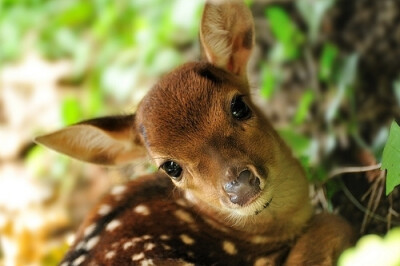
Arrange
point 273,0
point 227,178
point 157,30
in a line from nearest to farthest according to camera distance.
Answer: point 227,178, point 273,0, point 157,30

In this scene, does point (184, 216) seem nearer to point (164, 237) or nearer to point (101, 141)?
point (164, 237)

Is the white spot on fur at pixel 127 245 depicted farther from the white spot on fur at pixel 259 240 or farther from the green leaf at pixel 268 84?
the green leaf at pixel 268 84

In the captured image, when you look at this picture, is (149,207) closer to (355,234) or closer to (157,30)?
(355,234)

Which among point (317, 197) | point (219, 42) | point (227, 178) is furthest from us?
point (317, 197)

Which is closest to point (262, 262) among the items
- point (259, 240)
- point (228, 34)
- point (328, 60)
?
point (259, 240)

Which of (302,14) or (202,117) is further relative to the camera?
(302,14)

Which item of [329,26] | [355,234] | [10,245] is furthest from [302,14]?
[10,245]

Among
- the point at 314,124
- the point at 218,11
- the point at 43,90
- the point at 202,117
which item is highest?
the point at 218,11
